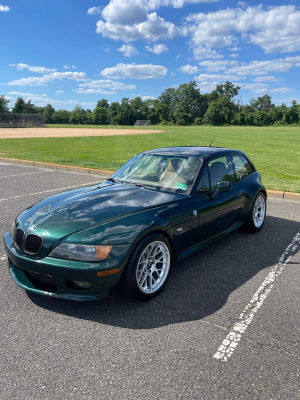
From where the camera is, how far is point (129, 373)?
227cm

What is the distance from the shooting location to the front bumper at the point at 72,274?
275cm

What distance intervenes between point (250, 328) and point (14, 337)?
1.98 metres

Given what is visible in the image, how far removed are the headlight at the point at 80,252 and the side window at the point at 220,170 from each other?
1905 millimetres

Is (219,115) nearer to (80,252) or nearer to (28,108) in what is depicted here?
(28,108)

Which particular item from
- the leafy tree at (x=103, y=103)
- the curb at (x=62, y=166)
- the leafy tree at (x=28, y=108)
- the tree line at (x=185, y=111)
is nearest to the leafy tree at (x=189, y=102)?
the tree line at (x=185, y=111)

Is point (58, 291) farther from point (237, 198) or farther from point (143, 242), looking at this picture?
point (237, 198)

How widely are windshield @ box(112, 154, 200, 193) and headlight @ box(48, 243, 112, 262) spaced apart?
55.5 inches

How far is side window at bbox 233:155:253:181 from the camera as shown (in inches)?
196

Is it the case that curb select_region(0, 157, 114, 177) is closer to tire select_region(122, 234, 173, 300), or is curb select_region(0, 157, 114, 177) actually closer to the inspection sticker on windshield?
the inspection sticker on windshield

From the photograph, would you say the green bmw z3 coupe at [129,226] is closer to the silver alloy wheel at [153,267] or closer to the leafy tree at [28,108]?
the silver alloy wheel at [153,267]

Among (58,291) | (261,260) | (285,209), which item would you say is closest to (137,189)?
(58,291)

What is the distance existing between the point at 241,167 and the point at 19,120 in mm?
57734

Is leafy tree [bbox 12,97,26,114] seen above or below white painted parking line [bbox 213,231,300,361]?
above

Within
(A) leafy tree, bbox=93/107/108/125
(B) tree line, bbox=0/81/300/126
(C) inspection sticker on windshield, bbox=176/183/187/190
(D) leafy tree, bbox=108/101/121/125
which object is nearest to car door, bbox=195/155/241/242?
(C) inspection sticker on windshield, bbox=176/183/187/190
